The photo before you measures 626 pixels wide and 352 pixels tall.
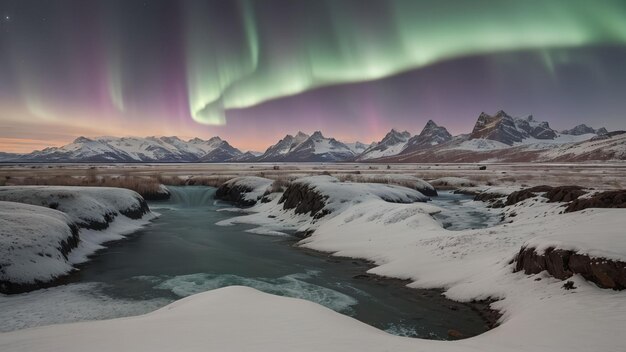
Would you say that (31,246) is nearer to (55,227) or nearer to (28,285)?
(28,285)


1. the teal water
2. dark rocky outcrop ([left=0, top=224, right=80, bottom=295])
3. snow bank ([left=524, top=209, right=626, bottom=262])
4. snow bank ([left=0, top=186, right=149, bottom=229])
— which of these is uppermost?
snow bank ([left=0, top=186, right=149, bottom=229])

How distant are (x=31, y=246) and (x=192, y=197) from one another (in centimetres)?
4723

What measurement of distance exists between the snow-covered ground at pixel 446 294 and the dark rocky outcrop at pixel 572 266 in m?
0.22

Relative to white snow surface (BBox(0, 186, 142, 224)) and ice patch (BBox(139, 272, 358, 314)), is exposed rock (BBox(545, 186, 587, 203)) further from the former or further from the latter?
white snow surface (BBox(0, 186, 142, 224))

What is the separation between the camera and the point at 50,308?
1466 centimetres

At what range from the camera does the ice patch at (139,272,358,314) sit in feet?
52.3

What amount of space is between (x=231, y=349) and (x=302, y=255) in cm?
1861

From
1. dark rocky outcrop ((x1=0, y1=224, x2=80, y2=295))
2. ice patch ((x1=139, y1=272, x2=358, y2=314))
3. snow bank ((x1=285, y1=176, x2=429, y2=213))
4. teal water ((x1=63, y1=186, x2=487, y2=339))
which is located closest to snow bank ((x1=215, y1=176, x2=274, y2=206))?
snow bank ((x1=285, y1=176, x2=429, y2=213))

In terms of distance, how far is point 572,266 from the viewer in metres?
12.0

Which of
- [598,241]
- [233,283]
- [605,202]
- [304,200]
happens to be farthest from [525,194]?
[233,283]

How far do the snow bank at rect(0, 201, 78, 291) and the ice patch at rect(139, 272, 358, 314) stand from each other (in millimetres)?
4817

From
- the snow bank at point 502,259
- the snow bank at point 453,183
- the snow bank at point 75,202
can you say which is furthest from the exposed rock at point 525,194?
the snow bank at point 75,202

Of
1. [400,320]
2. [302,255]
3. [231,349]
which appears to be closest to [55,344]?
[231,349]

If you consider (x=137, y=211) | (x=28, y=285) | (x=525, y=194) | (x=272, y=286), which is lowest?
(x=272, y=286)
